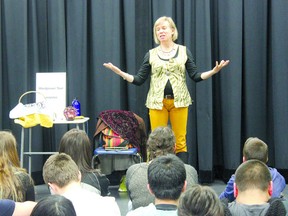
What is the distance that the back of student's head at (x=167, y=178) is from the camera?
2219 mm

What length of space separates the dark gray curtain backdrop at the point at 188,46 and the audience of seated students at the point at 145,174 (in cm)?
216

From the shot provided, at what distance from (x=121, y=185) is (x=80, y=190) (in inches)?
95.5

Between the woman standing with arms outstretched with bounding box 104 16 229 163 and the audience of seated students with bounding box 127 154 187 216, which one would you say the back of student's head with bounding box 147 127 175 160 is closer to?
the audience of seated students with bounding box 127 154 187 216

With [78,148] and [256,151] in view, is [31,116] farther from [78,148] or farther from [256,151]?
[256,151]

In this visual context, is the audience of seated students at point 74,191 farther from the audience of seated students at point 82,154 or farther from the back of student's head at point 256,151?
the back of student's head at point 256,151

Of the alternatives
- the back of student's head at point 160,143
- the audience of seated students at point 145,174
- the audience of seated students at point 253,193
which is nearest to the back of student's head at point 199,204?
the audience of seated students at point 253,193

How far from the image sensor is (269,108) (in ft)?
17.6

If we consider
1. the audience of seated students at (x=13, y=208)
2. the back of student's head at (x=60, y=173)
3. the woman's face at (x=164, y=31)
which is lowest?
the audience of seated students at (x=13, y=208)

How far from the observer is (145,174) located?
288 cm

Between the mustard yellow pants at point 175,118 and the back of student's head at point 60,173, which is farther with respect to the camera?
the mustard yellow pants at point 175,118

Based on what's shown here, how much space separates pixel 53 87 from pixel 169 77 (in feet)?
4.15

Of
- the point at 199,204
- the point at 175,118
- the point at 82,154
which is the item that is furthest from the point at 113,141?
the point at 199,204

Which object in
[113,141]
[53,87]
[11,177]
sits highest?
[53,87]

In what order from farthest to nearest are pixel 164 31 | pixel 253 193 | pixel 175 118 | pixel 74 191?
pixel 175 118
pixel 164 31
pixel 74 191
pixel 253 193
